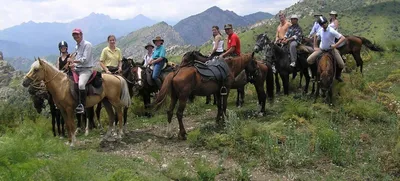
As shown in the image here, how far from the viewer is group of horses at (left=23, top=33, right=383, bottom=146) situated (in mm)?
9219

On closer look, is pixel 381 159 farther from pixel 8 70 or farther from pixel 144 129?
pixel 8 70

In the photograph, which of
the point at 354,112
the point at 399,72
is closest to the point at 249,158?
the point at 354,112

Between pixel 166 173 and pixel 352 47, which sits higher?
pixel 352 47

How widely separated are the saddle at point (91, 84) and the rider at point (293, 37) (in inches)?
289

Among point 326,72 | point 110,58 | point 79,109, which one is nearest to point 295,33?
point 326,72

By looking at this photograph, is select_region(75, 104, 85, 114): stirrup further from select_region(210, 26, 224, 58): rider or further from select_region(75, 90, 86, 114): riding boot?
select_region(210, 26, 224, 58): rider

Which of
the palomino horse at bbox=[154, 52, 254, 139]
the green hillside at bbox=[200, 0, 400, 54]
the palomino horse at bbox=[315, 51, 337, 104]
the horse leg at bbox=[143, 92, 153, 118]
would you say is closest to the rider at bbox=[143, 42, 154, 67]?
the horse leg at bbox=[143, 92, 153, 118]

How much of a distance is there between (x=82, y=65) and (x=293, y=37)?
26.7 feet

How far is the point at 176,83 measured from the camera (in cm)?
986

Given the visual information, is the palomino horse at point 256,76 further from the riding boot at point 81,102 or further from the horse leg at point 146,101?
the horse leg at point 146,101

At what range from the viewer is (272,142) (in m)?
8.27

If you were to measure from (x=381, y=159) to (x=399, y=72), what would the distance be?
912cm

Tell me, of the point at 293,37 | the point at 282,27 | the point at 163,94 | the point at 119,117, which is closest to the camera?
the point at 163,94

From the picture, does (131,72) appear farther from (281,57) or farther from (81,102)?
(281,57)
